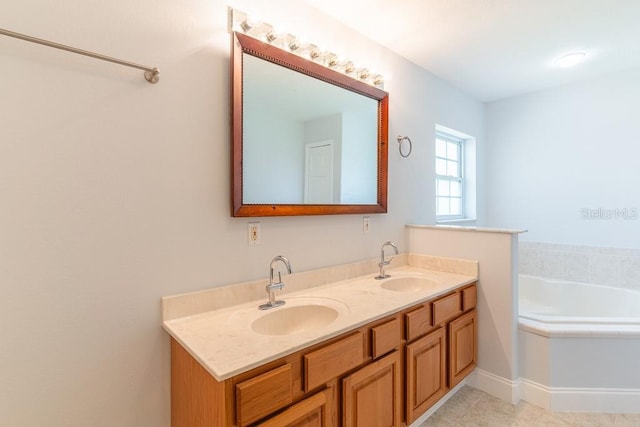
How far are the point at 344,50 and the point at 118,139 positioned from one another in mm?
1496

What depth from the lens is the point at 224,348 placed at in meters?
1.10

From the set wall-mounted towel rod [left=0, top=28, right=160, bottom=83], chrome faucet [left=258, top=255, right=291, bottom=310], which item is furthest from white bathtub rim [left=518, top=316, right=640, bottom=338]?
wall-mounted towel rod [left=0, top=28, right=160, bottom=83]

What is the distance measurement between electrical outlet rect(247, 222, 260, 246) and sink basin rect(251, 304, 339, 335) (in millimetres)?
362

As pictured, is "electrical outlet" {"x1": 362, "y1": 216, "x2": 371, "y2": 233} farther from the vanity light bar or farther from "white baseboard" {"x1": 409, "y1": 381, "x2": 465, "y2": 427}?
"white baseboard" {"x1": 409, "y1": 381, "x2": 465, "y2": 427}

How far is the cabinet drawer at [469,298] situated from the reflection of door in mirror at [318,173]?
107 cm

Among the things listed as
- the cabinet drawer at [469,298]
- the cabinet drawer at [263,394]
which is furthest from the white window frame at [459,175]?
the cabinet drawer at [263,394]

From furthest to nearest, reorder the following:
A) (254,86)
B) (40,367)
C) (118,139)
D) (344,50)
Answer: (344,50)
(254,86)
(118,139)
(40,367)

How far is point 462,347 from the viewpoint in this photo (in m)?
2.05

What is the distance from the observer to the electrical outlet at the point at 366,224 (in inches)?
87.0

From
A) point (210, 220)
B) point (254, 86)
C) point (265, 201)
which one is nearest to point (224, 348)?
point (210, 220)

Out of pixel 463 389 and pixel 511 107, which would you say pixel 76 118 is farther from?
pixel 511 107

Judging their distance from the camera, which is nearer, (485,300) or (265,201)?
(265,201)

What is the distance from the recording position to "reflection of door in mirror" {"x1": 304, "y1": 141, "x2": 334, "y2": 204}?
1.82 meters

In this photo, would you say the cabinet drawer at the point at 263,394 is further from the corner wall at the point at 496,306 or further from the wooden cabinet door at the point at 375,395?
the corner wall at the point at 496,306
